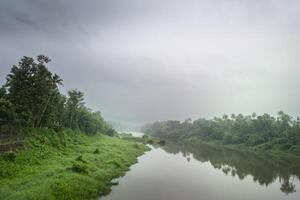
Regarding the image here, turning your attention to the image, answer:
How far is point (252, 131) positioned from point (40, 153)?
97.1 metres

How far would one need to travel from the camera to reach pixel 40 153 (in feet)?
124

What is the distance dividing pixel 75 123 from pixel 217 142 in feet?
241

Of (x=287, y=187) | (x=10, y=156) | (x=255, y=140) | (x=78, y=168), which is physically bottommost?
(x=78, y=168)

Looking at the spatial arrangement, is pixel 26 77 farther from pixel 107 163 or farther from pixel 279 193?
pixel 279 193

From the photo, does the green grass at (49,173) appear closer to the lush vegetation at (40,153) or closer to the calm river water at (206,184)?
the lush vegetation at (40,153)

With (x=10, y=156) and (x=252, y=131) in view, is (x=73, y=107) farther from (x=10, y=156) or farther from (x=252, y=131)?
(x=252, y=131)

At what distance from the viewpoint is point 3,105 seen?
4003 centimetres

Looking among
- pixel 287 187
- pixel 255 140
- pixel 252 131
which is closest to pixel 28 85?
pixel 287 187

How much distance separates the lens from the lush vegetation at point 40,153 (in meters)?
26.7

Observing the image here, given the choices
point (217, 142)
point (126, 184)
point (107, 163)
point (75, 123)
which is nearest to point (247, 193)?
point (126, 184)

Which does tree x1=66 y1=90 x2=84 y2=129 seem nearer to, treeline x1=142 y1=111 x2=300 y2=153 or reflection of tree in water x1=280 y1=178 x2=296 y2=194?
reflection of tree in water x1=280 y1=178 x2=296 y2=194

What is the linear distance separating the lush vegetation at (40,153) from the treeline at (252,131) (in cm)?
6742

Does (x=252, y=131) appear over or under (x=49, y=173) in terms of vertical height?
over

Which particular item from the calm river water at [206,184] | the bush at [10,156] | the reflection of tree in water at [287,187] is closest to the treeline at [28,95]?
the bush at [10,156]
